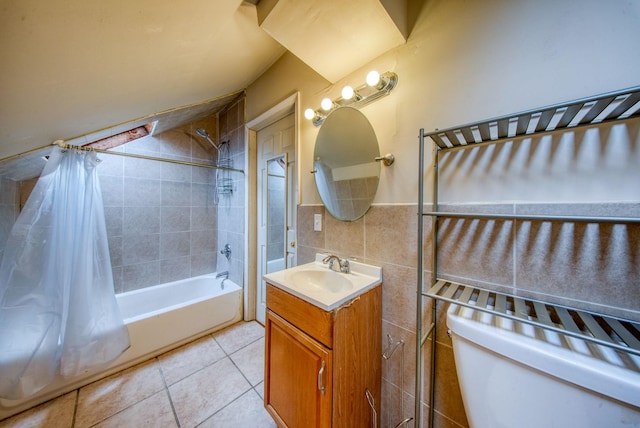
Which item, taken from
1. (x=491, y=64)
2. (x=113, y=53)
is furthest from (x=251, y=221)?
(x=491, y=64)

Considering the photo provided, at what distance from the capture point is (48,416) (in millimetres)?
1203

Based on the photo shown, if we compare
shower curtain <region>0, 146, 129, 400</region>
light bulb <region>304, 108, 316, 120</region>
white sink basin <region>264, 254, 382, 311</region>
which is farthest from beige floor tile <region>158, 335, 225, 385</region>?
light bulb <region>304, 108, 316, 120</region>

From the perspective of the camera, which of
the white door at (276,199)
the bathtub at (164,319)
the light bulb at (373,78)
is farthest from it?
the white door at (276,199)

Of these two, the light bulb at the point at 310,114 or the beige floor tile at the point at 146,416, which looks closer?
the beige floor tile at the point at 146,416

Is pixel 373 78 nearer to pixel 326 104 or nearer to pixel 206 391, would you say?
pixel 326 104

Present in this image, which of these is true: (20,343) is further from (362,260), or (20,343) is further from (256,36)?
(256,36)

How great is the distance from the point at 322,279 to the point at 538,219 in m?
1.00

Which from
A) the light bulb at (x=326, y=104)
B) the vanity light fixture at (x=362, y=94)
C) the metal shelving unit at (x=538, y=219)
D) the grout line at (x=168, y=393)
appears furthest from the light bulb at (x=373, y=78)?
the grout line at (x=168, y=393)

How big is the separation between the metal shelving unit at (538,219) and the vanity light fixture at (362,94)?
1.33 ft

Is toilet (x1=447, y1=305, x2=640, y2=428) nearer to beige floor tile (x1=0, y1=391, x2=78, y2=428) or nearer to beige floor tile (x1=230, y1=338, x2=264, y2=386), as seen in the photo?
beige floor tile (x1=230, y1=338, x2=264, y2=386)

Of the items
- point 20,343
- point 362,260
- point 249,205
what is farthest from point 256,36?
point 20,343

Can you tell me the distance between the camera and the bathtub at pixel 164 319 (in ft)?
4.41

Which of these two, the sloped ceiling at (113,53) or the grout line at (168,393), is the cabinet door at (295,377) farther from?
the sloped ceiling at (113,53)

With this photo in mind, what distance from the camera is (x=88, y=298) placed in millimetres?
1399
